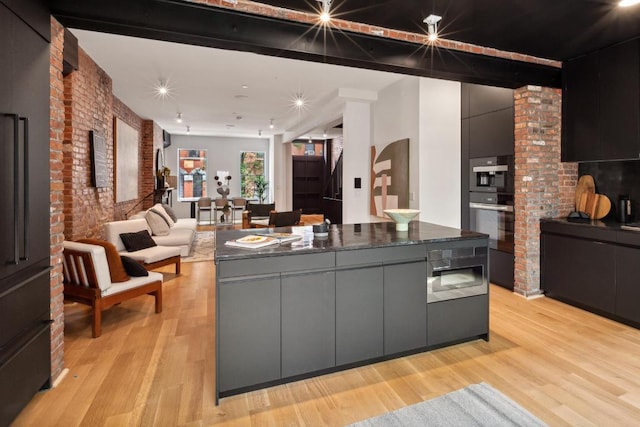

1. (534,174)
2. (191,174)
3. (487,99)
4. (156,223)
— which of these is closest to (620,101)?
(534,174)

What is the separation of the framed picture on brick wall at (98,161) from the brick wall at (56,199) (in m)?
2.50

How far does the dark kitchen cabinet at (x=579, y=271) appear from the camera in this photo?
359cm

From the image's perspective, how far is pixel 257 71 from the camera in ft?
17.4

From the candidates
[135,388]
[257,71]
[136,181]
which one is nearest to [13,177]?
[135,388]

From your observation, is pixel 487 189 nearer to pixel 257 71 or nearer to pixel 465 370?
pixel 465 370

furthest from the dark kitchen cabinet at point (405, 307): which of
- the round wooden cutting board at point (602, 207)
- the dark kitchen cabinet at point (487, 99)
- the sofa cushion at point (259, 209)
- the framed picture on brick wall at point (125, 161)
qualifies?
the sofa cushion at point (259, 209)

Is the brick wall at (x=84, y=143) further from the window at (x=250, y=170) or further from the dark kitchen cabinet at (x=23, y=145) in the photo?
the window at (x=250, y=170)

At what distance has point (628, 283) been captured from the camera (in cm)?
340

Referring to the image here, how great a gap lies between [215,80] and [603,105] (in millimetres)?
5265

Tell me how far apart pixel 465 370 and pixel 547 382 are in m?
0.54

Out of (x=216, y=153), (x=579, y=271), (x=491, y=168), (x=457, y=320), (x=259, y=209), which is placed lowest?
(x=457, y=320)

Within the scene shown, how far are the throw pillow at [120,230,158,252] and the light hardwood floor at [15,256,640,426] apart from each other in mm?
1636

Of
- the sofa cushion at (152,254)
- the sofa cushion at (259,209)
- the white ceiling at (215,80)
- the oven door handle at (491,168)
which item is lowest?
the sofa cushion at (152,254)

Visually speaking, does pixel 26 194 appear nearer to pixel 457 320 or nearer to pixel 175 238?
pixel 457 320
